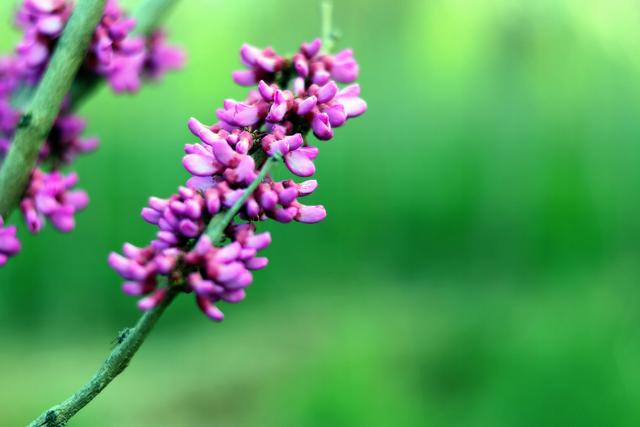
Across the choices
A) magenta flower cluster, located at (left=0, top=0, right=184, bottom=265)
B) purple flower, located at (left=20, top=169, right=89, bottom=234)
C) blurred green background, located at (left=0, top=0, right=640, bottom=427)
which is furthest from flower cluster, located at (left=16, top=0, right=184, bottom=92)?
blurred green background, located at (left=0, top=0, right=640, bottom=427)

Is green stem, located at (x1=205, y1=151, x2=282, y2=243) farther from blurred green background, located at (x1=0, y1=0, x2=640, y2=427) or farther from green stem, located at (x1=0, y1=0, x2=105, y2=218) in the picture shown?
blurred green background, located at (x1=0, y1=0, x2=640, y2=427)

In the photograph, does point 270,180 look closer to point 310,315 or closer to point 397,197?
point 310,315

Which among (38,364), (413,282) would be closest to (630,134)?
(413,282)

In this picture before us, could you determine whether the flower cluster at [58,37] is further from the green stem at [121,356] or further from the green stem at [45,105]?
the green stem at [121,356]

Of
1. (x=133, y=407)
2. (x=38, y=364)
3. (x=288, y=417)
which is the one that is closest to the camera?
(x=288, y=417)

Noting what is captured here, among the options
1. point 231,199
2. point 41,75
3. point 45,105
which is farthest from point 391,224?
point 231,199

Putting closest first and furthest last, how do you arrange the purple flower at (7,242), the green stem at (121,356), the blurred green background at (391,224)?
the green stem at (121,356)
the purple flower at (7,242)
the blurred green background at (391,224)

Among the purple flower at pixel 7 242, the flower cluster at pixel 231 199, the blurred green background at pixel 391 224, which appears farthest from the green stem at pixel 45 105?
the blurred green background at pixel 391 224
